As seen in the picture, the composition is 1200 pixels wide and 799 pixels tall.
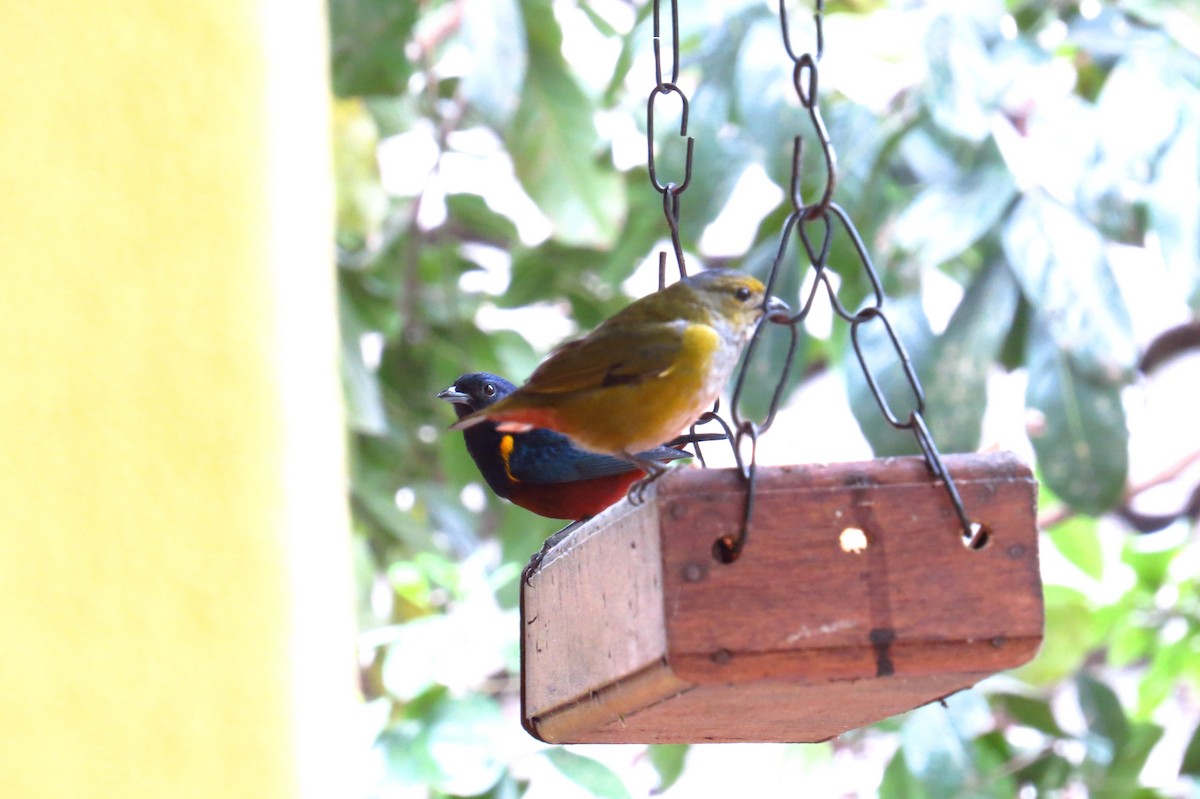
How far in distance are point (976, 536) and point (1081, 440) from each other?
1.37m

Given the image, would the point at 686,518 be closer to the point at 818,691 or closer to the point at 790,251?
the point at 818,691

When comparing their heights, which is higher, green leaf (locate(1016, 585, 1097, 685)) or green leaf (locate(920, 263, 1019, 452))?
green leaf (locate(920, 263, 1019, 452))

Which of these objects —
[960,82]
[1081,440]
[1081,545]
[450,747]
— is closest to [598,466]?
[450,747]

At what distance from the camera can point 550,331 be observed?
219 inches

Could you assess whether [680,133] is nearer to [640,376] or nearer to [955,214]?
[640,376]

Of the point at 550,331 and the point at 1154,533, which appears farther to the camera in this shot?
the point at 550,331

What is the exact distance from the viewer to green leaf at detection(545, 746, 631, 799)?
3.42m

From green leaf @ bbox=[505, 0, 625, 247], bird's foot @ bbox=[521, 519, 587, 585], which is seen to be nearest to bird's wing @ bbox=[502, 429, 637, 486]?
bird's foot @ bbox=[521, 519, 587, 585]

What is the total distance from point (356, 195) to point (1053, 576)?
114 inches

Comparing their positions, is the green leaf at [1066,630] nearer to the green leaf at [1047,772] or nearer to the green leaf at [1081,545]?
the green leaf at [1081,545]

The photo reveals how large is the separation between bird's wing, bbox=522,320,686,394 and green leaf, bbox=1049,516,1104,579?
2.72m

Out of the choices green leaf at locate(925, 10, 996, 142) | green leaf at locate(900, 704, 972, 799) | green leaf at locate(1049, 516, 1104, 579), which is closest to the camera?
green leaf at locate(925, 10, 996, 142)

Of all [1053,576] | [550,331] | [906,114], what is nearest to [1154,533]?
[1053,576]

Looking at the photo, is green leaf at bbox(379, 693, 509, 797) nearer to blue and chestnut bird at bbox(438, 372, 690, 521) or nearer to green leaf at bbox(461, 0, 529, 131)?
blue and chestnut bird at bbox(438, 372, 690, 521)
